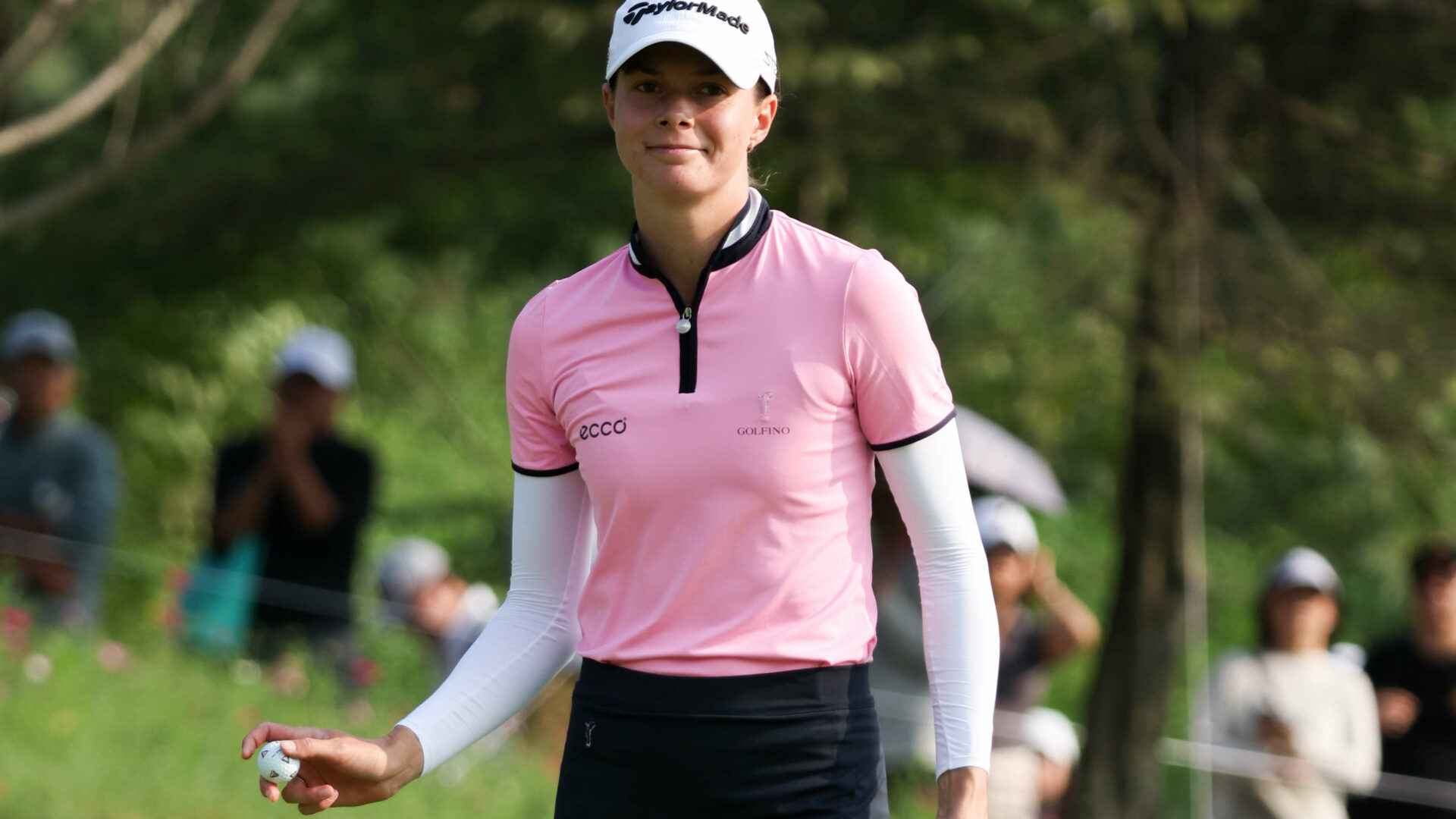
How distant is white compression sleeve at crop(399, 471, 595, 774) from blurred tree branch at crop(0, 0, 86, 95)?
14.5 ft

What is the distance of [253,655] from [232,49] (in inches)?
140

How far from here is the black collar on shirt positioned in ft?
8.07

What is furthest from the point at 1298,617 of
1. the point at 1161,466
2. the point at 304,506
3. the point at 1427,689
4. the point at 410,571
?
the point at 410,571

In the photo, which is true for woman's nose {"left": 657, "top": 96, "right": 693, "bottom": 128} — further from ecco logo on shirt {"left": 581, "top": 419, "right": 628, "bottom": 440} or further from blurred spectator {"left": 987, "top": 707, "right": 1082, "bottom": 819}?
blurred spectator {"left": 987, "top": 707, "right": 1082, "bottom": 819}

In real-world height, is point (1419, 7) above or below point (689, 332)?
above

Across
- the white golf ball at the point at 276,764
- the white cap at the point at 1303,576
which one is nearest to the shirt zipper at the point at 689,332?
the white golf ball at the point at 276,764

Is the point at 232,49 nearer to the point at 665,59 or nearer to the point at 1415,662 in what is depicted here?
the point at 1415,662

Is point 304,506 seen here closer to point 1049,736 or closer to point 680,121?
point 1049,736

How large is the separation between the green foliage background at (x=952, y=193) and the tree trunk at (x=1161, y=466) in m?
0.14

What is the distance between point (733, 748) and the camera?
235 cm

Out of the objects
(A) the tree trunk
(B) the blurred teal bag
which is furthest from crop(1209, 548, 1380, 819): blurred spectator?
(B) the blurred teal bag

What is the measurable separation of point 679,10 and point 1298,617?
5327 millimetres

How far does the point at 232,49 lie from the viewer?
9.40 m

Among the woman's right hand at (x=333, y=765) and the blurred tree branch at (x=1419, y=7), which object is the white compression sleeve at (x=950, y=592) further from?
the blurred tree branch at (x=1419, y=7)
